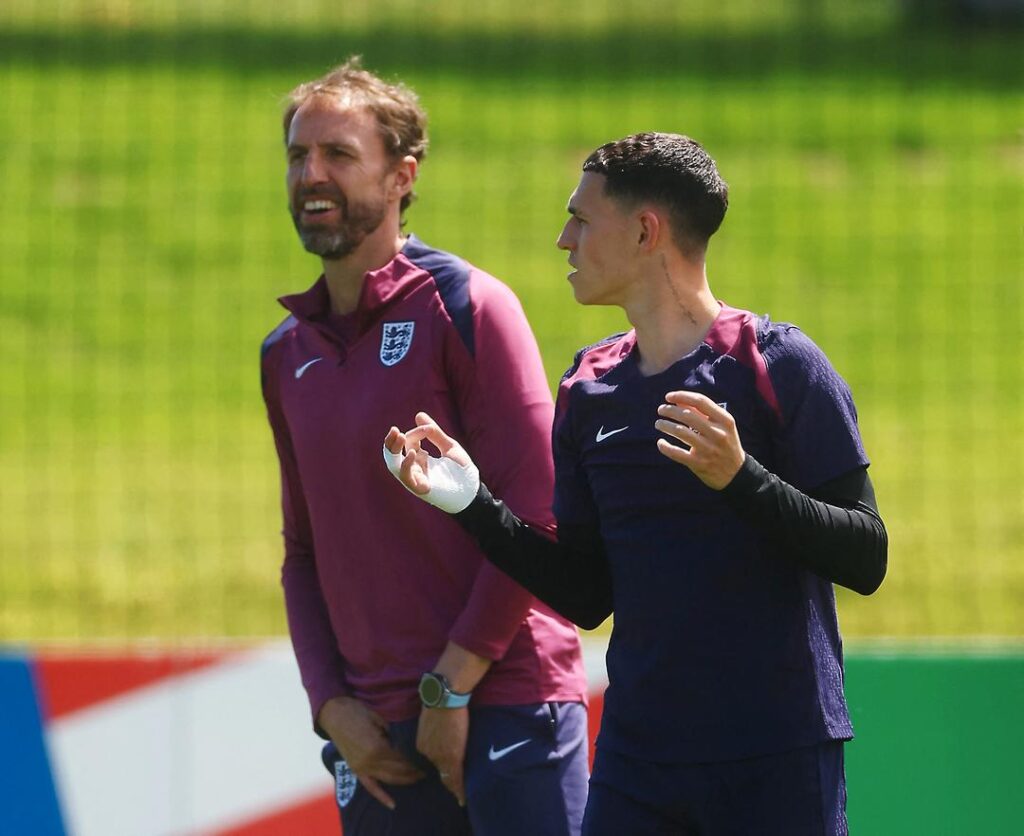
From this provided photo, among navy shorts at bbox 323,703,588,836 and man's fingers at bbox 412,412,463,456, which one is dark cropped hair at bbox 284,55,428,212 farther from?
navy shorts at bbox 323,703,588,836

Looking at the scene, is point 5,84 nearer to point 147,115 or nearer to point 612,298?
point 147,115

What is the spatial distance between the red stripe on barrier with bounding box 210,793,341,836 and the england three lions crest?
1948 mm

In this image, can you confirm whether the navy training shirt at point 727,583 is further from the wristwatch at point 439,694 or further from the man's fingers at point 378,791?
the man's fingers at point 378,791

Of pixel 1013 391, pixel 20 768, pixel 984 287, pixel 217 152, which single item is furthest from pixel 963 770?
pixel 217 152

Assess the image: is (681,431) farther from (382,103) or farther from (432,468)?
(382,103)

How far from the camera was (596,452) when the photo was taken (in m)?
2.90

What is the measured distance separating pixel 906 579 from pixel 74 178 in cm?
940

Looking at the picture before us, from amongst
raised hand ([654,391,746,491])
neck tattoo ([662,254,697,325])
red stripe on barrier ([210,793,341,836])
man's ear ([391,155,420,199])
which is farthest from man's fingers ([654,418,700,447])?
red stripe on barrier ([210,793,341,836])

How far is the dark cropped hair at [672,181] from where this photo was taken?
112 inches

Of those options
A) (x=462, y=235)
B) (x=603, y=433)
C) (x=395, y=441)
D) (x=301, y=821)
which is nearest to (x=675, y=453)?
(x=603, y=433)

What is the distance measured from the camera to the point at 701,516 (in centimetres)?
277

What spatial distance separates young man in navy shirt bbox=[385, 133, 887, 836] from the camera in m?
2.68

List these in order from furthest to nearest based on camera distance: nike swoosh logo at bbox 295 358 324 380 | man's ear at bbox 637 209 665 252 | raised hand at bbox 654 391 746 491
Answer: nike swoosh logo at bbox 295 358 324 380, man's ear at bbox 637 209 665 252, raised hand at bbox 654 391 746 491

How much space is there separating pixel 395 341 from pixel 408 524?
370mm
